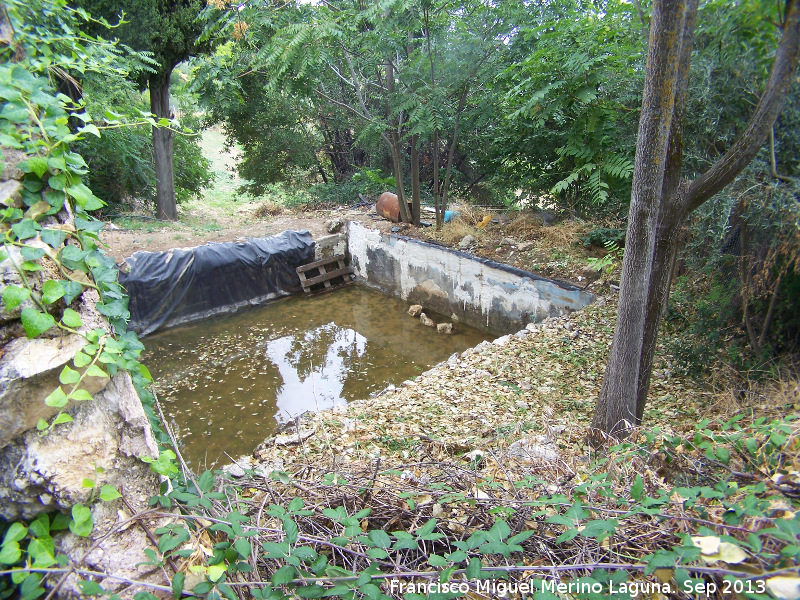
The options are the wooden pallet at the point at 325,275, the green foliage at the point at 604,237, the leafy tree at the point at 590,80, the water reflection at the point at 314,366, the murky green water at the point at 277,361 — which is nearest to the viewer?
the leafy tree at the point at 590,80

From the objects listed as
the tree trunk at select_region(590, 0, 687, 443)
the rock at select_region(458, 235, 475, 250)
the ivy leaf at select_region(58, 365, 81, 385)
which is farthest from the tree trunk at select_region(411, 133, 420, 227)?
the ivy leaf at select_region(58, 365, 81, 385)

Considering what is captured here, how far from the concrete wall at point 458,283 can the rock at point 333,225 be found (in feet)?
0.90

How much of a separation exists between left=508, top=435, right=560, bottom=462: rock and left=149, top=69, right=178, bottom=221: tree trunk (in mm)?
11848

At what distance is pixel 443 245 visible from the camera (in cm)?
927

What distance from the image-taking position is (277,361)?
7.75m

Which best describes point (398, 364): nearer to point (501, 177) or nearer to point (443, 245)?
point (443, 245)

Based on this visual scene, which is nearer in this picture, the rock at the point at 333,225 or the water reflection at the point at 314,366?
the water reflection at the point at 314,366

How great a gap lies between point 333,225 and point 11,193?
379 inches

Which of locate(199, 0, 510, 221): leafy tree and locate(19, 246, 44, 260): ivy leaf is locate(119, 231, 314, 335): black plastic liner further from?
locate(19, 246, 44, 260): ivy leaf

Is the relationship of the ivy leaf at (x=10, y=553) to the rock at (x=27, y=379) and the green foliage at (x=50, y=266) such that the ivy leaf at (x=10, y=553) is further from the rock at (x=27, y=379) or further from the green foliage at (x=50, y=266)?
the rock at (x=27, y=379)

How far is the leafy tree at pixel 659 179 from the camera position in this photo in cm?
274

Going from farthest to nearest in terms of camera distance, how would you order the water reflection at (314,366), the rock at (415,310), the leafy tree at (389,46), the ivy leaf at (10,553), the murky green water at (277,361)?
the rock at (415,310), the leafy tree at (389,46), the water reflection at (314,366), the murky green water at (277,361), the ivy leaf at (10,553)

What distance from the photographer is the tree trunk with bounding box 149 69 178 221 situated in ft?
37.4

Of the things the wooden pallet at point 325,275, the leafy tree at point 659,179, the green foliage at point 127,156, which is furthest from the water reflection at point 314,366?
the green foliage at point 127,156
